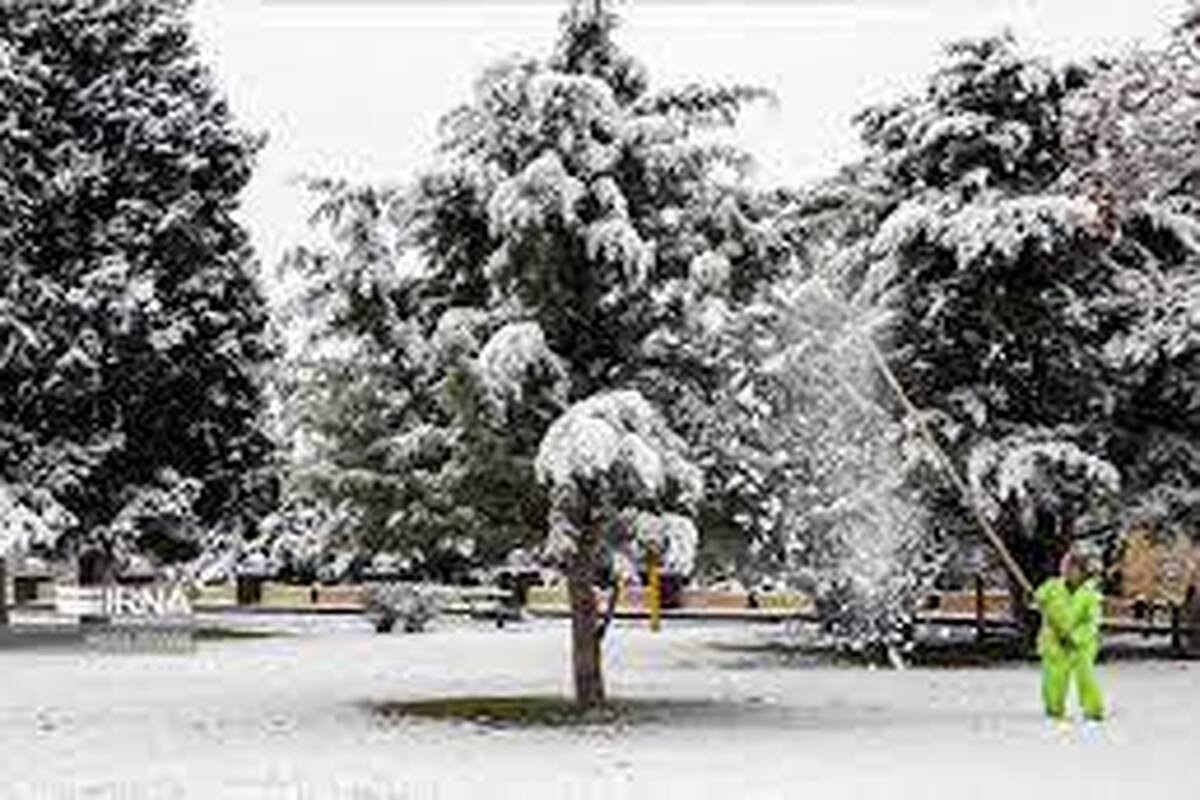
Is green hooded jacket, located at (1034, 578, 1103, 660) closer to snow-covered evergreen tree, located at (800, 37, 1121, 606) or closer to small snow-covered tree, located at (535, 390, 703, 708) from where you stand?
small snow-covered tree, located at (535, 390, 703, 708)

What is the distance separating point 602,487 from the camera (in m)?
21.3

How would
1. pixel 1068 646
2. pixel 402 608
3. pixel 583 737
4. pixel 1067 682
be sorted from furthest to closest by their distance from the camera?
pixel 402 608
pixel 1067 682
pixel 1068 646
pixel 583 737

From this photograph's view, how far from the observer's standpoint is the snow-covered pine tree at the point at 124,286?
39438 mm

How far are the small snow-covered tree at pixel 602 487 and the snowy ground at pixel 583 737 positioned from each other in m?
1.62

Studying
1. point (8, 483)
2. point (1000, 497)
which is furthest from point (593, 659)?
point (8, 483)

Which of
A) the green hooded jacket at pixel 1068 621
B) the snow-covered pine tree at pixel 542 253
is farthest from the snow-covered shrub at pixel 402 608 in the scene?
the green hooded jacket at pixel 1068 621

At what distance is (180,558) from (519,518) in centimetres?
1972

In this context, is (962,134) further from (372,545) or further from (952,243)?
(372,545)

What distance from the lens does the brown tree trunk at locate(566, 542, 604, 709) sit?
23.3 m

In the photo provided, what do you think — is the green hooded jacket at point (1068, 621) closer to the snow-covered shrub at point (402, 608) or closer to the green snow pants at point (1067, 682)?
the green snow pants at point (1067, 682)

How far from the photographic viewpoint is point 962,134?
1415 inches

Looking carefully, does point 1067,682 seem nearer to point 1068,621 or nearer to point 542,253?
point 1068,621

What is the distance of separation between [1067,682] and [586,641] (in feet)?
16.7

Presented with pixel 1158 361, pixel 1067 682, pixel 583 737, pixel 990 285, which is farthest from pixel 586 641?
pixel 1158 361
